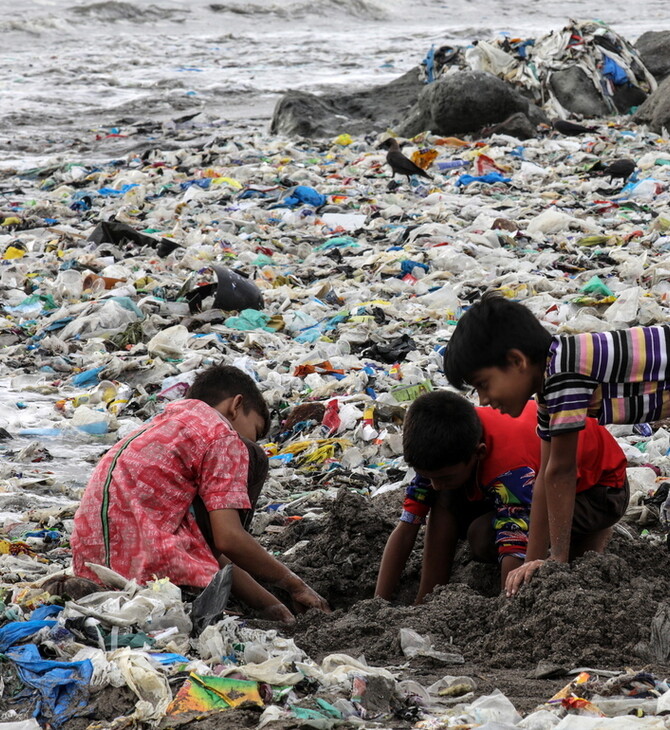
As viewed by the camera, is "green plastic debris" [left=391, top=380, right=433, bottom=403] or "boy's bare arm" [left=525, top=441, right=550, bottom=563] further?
"green plastic debris" [left=391, top=380, right=433, bottom=403]

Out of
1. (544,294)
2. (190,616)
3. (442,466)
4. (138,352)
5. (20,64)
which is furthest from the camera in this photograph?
(20,64)

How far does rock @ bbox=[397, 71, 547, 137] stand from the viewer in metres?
13.0

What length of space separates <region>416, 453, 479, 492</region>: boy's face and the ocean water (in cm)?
1115

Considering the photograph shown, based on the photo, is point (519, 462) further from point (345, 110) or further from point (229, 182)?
point (345, 110)

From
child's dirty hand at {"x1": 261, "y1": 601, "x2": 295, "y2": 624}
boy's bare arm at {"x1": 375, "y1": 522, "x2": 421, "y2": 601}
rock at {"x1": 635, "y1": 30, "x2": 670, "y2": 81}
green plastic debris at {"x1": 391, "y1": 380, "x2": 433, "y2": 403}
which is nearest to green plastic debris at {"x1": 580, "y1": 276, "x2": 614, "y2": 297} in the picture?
green plastic debris at {"x1": 391, "y1": 380, "x2": 433, "y2": 403}

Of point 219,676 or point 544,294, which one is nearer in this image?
point 219,676

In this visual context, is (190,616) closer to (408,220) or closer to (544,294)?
(544,294)

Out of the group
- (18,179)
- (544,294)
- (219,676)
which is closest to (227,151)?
(18,179)

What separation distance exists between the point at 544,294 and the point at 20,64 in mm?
18182

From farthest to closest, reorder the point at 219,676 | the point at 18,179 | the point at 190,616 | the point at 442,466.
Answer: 1. the point at 18,179
2. the point at 442,466
3. the point at 190,616
4. the point at 219,676

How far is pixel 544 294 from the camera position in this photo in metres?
6.65

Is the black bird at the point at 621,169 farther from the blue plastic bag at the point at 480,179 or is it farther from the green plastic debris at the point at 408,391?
the green plastic debris at the point at 408,391

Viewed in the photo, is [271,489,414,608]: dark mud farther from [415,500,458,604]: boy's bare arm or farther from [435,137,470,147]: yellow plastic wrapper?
[435,137,470,147]: yellow plastic wrapper

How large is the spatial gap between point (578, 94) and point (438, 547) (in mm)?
12080
